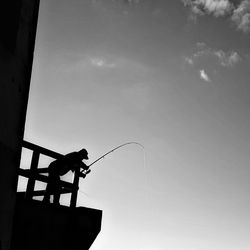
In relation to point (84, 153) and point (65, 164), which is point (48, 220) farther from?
point (84, 153)

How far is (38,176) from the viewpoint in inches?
247

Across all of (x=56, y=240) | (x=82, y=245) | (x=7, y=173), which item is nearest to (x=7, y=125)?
(x=7, y=173)

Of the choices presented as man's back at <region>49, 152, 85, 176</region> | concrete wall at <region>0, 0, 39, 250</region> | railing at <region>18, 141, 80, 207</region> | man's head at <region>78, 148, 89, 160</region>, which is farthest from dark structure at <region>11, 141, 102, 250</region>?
concrete wall at <region>0, 0, 39, 250</region>

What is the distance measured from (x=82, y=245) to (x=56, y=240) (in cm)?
67

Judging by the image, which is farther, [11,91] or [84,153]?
[84,153]

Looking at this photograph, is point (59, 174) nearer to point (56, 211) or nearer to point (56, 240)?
point (56, 211)

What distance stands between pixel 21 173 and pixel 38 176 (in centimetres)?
41

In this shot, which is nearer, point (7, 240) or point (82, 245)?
point (7, 240)

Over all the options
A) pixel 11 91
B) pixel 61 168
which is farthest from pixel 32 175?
pixel 11 91

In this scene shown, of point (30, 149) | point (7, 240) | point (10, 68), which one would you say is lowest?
point (7, 240)

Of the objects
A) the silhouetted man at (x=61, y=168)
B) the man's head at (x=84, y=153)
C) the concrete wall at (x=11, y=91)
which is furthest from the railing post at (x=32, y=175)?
the man's head at (x=84, y=153)

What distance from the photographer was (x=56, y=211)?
6344 millimetres

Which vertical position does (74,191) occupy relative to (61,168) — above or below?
below

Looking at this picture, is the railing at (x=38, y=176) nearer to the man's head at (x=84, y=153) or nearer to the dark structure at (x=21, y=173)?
the dark structure at (x=21, y=173)
